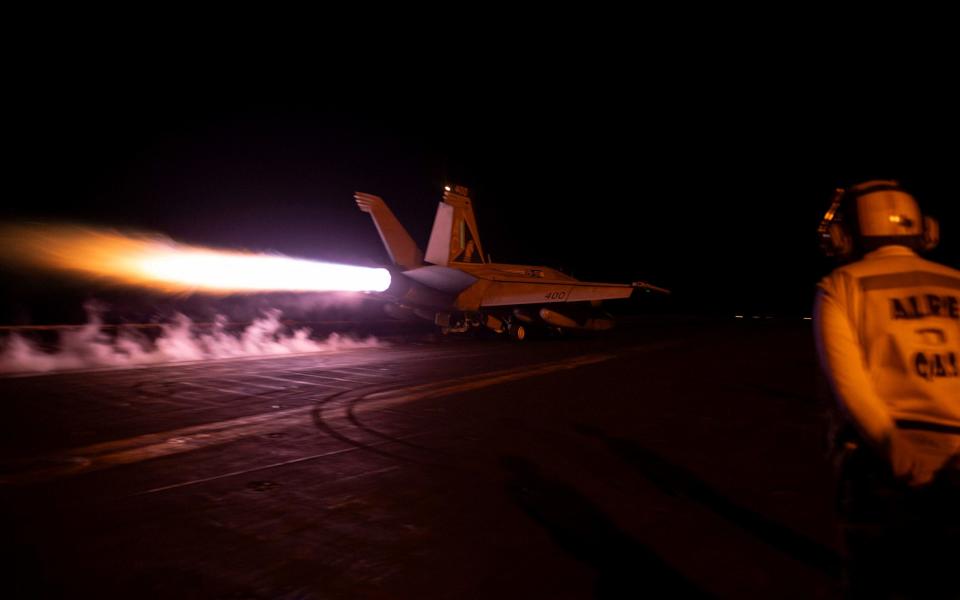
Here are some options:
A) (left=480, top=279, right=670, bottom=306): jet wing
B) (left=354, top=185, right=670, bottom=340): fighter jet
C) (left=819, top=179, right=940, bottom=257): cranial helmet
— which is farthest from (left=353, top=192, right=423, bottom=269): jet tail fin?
(left=819, top=179, right=940, bottom=257): cranial helmet

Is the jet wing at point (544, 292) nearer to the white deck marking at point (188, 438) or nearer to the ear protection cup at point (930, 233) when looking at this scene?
the white deck marking at point (188, 438)

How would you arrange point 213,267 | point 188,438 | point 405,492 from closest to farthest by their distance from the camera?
point 405,492 < point 188,438 < point 213,267

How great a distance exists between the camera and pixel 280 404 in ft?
28.2

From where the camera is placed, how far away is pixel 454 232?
69.8 ft

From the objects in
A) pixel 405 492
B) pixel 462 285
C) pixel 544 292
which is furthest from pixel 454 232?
pixel 405 492

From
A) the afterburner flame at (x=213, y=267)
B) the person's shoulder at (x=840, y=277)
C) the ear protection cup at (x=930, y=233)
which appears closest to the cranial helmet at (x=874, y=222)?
the ear protection cup at (x=930, y=233)

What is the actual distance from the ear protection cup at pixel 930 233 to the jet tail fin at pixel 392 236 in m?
18.8

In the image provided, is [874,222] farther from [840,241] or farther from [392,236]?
[392,236]

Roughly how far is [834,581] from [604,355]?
13.8m

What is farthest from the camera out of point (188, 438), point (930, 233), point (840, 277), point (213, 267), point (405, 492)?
point (213, 267)

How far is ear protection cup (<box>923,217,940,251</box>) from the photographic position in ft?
7.52

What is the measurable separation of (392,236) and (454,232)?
7.80 ft

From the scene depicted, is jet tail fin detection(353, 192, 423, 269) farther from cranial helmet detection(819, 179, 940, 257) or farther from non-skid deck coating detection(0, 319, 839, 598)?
cranial helmet detection(819, 179, 940, 257)

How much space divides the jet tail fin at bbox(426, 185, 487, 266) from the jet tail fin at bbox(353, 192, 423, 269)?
841 mm
